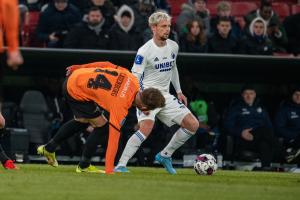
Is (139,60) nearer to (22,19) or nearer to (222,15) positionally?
(22,19)

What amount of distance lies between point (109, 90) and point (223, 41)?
6.13 m

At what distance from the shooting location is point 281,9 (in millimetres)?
20703

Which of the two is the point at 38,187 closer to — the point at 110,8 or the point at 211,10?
the point at 110,8

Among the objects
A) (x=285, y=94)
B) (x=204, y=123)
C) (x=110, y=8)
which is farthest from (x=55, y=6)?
(x=285, y=94)

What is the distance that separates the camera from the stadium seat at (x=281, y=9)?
67.8 ft

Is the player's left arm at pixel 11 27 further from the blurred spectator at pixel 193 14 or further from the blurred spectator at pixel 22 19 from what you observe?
the blurred spectator at pixel 193 14

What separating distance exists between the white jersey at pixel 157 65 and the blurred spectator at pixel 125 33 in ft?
11.4

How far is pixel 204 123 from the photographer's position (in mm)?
18094

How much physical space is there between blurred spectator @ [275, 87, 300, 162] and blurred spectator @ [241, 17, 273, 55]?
1.08 m

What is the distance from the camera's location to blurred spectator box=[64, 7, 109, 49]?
17391mm

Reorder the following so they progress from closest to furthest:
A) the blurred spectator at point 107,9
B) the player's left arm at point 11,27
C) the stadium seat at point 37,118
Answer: the player's left arm at point 11,27, the stadium seat at point 37,118, the blurred spectator at point 107,9

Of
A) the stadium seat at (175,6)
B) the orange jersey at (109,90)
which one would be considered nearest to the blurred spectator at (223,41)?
the stadium seat at (175,6)

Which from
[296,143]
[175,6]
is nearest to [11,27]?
[296,143]

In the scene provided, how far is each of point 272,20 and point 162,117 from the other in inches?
234
